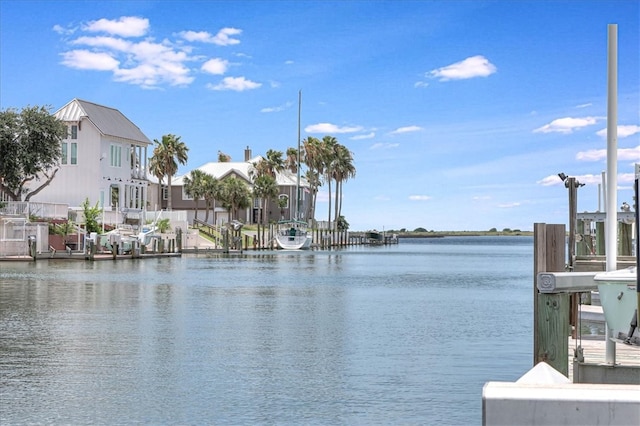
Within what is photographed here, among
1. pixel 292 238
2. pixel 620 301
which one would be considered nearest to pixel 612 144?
pixel 620 301

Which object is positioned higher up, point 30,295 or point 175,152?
point 175,152

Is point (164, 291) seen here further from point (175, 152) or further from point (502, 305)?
point (175, 152)

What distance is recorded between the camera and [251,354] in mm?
18688

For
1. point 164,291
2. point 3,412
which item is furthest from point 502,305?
point 3,412

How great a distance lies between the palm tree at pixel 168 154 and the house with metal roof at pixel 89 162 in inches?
953

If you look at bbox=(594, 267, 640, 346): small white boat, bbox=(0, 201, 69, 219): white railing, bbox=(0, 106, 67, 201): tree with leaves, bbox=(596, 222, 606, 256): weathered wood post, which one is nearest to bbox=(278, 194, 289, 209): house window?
bbox=(0, 106, 67, 201): tree with leaves

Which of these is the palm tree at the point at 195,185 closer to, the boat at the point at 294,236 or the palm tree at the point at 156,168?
the palm tree at the point at 156,168

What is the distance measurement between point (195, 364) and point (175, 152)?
92069 millimetres

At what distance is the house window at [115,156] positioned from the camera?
80438 millimetres

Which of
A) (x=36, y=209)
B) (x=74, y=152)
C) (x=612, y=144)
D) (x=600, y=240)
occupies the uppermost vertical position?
(x=74, y=152)

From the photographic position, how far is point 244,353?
61.7 feet

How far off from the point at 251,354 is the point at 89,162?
207 ft

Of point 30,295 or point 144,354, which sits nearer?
point 144,354

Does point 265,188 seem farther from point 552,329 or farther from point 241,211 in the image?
point 552,329
